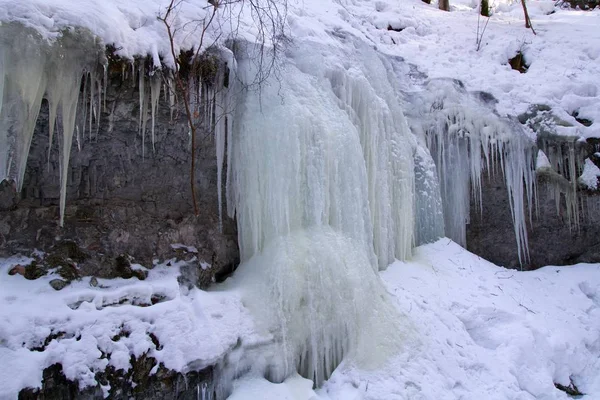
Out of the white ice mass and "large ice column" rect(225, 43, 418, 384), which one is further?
"large ice column" rect(225, 43, 418, 384)

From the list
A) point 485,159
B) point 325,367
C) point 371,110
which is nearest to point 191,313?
point 325,367

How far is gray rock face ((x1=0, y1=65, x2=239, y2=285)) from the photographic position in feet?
13.7

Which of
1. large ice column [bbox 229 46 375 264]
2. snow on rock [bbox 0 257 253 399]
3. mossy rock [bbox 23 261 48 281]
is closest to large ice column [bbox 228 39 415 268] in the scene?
large ice column [bbox 229 46 375 264]

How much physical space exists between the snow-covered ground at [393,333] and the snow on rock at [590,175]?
5.97ft

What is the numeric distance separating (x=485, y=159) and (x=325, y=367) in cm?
448

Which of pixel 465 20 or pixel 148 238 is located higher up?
pixel 465 20

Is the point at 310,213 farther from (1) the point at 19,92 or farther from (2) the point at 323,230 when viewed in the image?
(1) the point at 19,92

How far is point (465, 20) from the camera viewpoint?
1064cm

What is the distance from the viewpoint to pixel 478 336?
5.33m

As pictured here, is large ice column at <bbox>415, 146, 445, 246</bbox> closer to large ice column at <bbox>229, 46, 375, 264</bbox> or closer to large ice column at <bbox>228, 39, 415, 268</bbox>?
large ice column at <bbox>228, 39, 415, 268</bbox>

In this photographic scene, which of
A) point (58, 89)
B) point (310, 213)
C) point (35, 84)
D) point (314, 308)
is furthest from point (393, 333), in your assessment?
point (35, 84)

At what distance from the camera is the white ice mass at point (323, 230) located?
12.4ft

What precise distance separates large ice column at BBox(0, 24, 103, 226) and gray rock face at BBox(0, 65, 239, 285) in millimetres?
267

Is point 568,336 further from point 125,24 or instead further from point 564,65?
point 125,24
